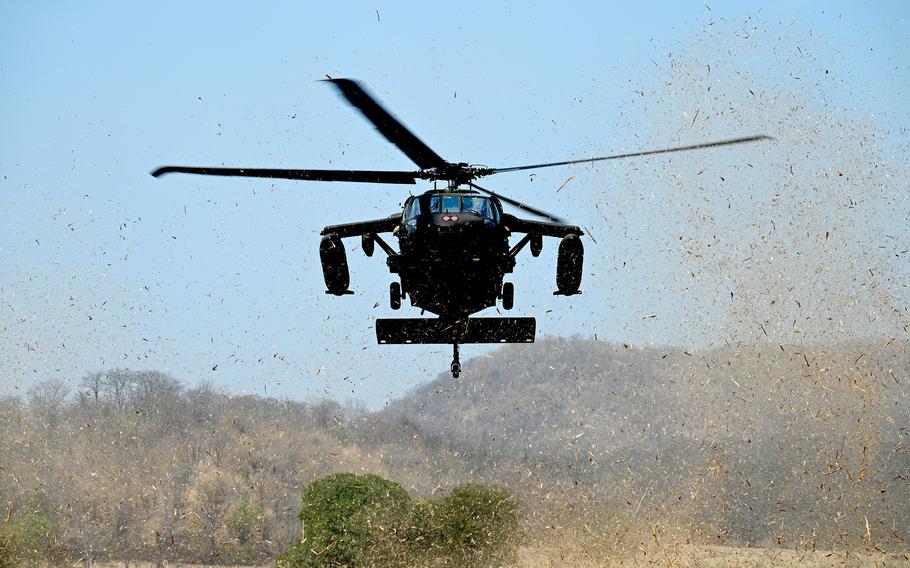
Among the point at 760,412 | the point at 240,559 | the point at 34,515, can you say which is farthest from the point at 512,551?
the point at 760,412

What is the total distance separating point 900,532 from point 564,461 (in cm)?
2553

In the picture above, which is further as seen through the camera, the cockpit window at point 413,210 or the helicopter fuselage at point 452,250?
the cockpit window at point 413,210

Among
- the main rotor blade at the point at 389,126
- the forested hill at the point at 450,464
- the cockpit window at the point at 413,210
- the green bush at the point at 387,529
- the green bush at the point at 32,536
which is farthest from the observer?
the forested hill at the point at 450,464

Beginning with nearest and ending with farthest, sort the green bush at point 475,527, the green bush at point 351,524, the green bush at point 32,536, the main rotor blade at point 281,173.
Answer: the main rotor blade at point 281,173, the green bush at point 351,524, the green bush at point 475,527, the green bush at point 32,536

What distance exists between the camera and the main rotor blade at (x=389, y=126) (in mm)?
12555

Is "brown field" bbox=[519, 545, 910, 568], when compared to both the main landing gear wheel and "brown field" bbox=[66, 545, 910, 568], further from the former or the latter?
the main landing gear wheel

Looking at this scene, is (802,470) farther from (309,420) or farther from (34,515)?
(34,515)

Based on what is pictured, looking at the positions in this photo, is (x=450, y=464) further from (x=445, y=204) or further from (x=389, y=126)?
(x=389, y=126)

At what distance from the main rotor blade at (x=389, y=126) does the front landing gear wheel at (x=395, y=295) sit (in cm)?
221

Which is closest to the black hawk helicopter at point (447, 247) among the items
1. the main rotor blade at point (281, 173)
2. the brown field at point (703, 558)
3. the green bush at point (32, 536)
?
the main rotor blade at point (281, 173)

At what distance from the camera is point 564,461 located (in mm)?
72312

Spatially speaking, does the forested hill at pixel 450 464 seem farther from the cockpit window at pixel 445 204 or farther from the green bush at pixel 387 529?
the cockpit window at pixel 445 204

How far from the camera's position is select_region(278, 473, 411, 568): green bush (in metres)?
35.1

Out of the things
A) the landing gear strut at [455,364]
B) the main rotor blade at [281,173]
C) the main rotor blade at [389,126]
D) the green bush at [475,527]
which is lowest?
the green bush at [475,527]
